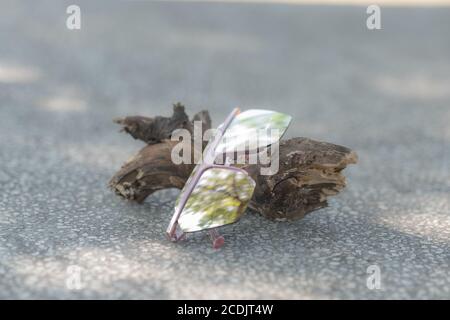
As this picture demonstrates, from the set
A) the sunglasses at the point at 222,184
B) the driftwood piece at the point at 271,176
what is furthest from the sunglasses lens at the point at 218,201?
the driftwood piece at the point at 271,176

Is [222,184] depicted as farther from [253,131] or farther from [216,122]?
[216,122]

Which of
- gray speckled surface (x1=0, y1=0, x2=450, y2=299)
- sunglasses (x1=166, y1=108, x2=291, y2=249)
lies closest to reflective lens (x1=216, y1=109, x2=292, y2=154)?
sunglasses (x1=166, y1=108, x2=291, y2=249)

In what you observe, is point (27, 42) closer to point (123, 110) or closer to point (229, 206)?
point (123, 110)

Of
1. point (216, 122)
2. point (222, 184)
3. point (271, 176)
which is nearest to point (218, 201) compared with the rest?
point (222, 184)

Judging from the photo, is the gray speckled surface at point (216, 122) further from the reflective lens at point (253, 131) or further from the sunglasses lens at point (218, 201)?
the reflective lens at point (253, 131)

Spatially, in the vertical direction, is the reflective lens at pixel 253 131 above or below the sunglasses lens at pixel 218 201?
above

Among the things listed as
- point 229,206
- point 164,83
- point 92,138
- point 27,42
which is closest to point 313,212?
point 229,206

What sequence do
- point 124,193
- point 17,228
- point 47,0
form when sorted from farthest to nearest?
point 47,0 < point 124,193 < point 17,228

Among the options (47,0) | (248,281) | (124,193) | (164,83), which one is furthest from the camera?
(47,0)
